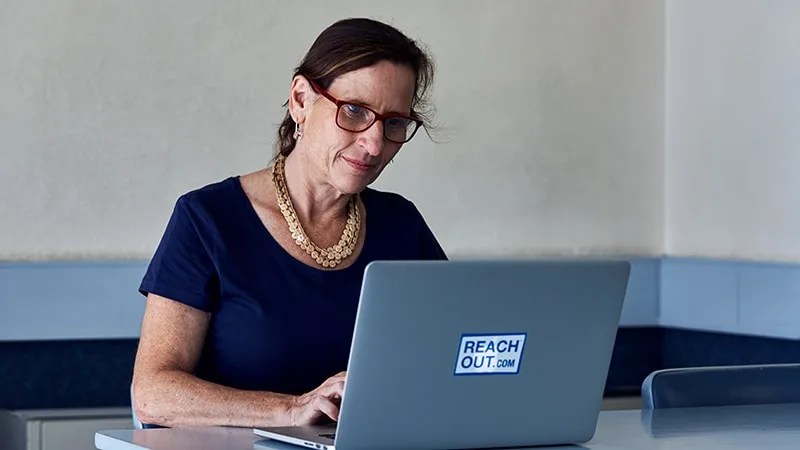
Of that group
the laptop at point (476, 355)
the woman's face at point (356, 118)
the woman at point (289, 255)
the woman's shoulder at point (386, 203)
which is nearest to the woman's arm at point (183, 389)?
the woman at point (289, 255)

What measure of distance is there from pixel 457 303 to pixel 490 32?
2.06 m

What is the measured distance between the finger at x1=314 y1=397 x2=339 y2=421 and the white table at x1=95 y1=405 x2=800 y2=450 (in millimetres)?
81

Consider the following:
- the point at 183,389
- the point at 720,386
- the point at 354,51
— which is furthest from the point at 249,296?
the point at 720,386

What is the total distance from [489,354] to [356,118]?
2.41ft

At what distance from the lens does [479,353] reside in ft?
5.63

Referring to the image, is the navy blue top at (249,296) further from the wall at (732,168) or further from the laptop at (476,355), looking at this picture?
the wall at (732,168)

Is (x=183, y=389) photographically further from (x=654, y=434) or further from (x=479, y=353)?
(x=654, y=434)

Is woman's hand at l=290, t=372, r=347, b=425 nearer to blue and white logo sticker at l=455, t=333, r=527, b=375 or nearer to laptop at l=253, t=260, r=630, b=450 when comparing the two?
laptop at l=253, t=260, r=630, b=450

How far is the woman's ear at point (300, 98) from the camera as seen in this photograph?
2.39 metres

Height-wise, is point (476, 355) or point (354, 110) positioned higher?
point (354, 110)

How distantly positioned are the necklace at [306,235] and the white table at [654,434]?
→ 19.5 inches

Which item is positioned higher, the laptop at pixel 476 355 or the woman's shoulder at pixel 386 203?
the woman's shoulder at pixel 386 203

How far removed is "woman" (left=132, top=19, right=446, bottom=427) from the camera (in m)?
2.26

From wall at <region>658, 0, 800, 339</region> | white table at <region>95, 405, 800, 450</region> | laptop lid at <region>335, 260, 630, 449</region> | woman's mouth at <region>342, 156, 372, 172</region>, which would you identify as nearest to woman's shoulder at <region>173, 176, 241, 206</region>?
woman's mouth at <region>342, 156, 372, 172</region>
